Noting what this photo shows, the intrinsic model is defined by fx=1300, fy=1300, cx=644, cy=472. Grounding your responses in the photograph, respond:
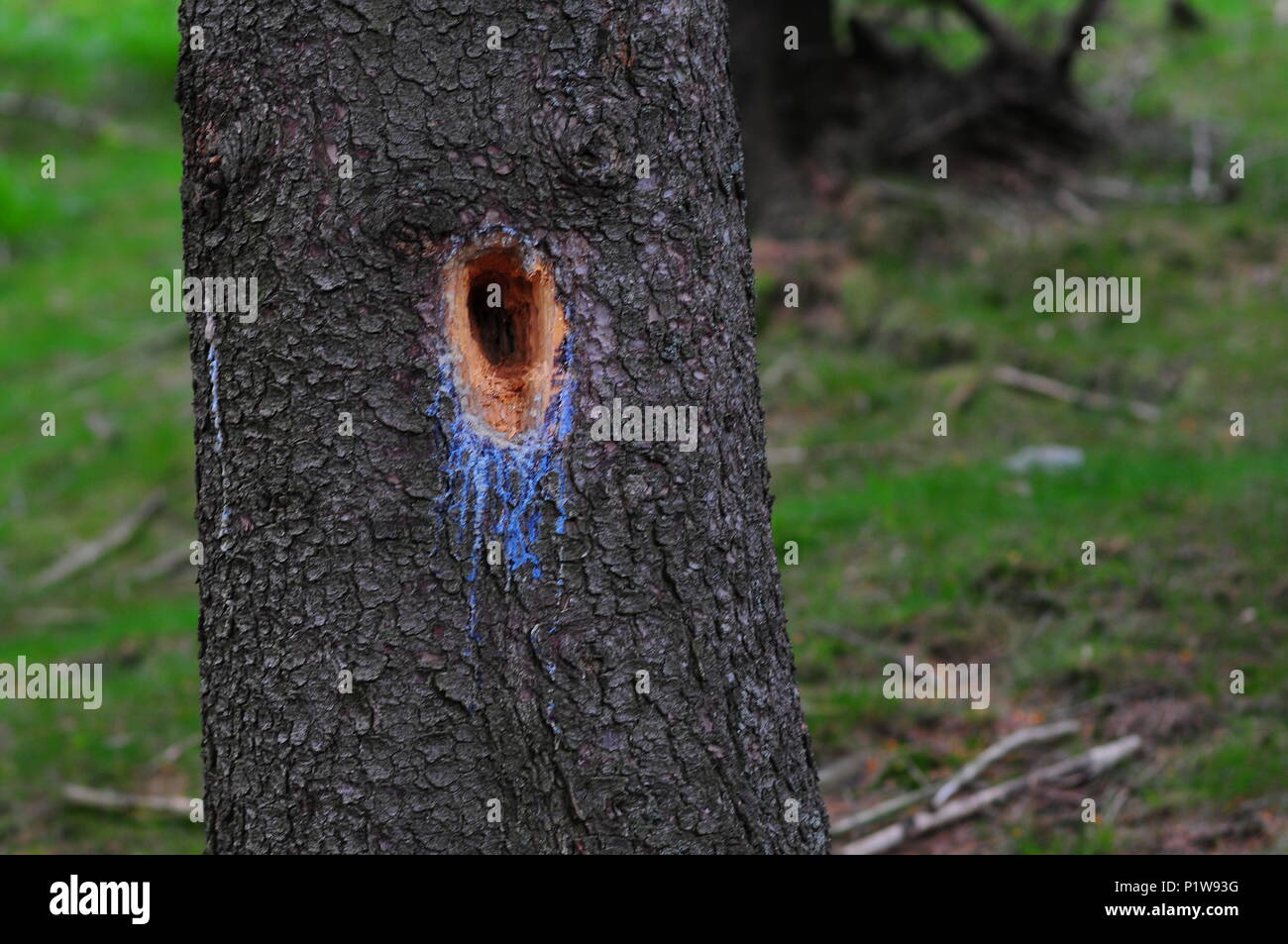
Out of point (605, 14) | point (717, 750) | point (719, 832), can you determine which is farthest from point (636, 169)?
point (719, 832)

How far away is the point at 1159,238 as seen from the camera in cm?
781

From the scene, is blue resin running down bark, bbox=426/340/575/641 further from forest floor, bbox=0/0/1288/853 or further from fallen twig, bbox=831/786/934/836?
forest floor, bbox=0/0/1288/853

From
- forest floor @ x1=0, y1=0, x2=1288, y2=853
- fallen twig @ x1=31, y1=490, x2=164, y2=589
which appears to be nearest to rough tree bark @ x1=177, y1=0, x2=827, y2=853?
forest floor @ x1=0, y1=0, x2=1288, y2=853

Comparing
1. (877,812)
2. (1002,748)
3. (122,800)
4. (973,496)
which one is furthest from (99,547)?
(1002,748)

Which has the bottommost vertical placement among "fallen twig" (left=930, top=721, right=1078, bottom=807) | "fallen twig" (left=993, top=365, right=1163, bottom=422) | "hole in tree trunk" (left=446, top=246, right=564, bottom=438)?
"fallen twig" (left=930, top=721, right=1078, bottom=807)

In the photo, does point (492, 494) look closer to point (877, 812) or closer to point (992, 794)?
point (877, 812)

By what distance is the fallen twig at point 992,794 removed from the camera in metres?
4.13

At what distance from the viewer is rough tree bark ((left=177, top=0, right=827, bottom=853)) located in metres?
2.58

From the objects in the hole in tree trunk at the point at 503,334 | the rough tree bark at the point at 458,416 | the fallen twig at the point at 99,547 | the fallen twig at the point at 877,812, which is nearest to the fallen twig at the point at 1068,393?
the fallen twig at the point at 877,812

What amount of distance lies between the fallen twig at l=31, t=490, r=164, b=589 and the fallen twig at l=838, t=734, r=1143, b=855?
509 centimetres

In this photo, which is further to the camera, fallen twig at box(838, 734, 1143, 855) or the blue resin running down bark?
fallen twig at box(838, 734, 1143, 855)

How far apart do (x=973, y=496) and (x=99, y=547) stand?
494 cm

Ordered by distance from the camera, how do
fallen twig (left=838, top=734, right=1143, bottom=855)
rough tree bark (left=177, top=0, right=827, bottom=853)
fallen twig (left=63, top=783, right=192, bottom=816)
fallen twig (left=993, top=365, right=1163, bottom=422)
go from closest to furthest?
rough tree bark (left=177, top=0, right=827, bottom=853) < fallen twig (left=838, top=734, right=1143, bottom=855) < fallen twig (left=63, top=783, right=192, bottom=816) < fallen twig (left=993, top=365, right=1163, bottom=422)
